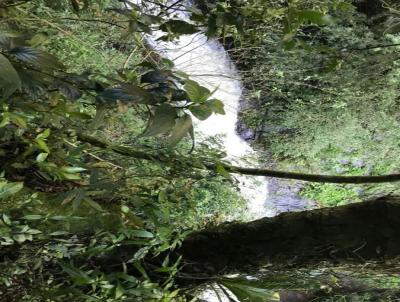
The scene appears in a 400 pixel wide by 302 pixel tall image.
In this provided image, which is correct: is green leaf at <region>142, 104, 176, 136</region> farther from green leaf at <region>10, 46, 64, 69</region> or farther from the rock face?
the rock face

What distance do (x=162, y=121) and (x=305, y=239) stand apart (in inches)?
33.4

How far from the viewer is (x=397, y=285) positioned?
5.23 ft

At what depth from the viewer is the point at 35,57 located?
0.66 meters

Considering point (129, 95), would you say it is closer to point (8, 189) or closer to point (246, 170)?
point (8, 189)

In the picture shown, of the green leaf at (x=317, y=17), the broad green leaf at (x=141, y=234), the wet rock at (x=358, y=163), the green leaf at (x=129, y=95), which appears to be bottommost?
the wet rock at (x=358, y=163)

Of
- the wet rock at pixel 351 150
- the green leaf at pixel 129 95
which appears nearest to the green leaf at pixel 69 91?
the green leaf at pixel 129 95

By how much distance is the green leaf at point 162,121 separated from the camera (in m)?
0.62

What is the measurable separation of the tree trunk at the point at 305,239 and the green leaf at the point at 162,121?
813mm

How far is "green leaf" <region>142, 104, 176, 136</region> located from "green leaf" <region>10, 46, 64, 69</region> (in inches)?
7.2

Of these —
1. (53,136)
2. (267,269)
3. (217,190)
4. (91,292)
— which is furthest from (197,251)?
(217,190)

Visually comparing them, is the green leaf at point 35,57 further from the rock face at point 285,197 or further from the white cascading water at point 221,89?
the rock face at point 285,197

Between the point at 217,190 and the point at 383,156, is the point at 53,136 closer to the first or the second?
the point at 217,190

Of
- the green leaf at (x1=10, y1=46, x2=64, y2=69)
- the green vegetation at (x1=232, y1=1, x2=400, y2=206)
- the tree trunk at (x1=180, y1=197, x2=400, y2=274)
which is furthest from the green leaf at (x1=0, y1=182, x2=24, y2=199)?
the green vegetation at (x1=232, y1=1, x2=400, y2=206)

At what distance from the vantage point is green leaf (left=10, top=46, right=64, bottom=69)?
0.65 meters
